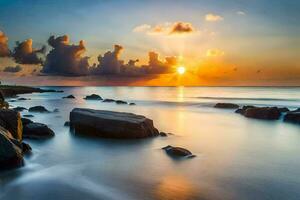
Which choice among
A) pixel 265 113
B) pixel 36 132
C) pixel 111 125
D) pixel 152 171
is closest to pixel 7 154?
pixel 152 171

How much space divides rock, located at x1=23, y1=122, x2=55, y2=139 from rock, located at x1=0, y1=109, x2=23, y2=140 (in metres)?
3.00

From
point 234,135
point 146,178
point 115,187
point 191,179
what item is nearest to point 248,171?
point 191,179

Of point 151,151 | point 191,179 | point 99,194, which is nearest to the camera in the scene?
point 99,194

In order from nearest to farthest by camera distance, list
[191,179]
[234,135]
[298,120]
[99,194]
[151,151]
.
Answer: [99,194] < [191,179] < [151,151] < [234,135] < [298,120]

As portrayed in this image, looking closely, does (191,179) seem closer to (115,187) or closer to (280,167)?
(115,187)

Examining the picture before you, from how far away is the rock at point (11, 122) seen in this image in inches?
653

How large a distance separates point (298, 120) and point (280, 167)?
18.8m

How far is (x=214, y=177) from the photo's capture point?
510 inches

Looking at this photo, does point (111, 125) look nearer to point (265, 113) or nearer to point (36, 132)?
point (36, 132)

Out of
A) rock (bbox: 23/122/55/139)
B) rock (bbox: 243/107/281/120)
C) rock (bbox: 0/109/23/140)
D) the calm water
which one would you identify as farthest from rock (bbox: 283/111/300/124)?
rock (bbox: 0/109/23/140)

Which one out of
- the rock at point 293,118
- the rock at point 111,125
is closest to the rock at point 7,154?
the rock at point 111,125

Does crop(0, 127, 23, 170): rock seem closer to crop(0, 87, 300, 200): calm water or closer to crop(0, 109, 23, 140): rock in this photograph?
crop(0, 87, 300, 200): calm water

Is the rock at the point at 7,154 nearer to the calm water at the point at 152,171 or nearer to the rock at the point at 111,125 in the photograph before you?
the calm water at the point at 152,171

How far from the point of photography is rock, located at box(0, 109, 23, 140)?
16.6 m
